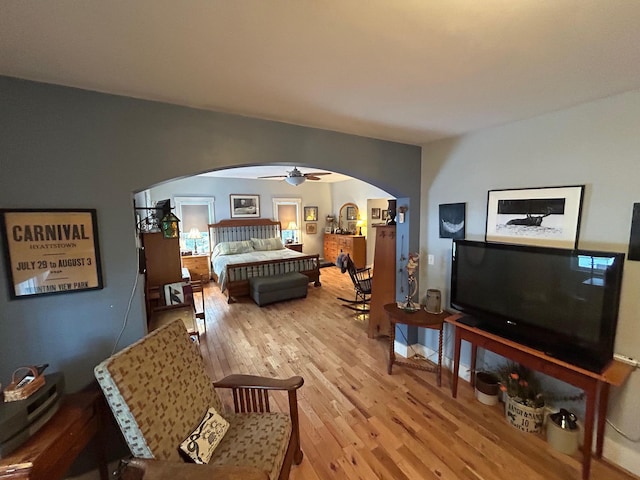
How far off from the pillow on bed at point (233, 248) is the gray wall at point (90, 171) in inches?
179

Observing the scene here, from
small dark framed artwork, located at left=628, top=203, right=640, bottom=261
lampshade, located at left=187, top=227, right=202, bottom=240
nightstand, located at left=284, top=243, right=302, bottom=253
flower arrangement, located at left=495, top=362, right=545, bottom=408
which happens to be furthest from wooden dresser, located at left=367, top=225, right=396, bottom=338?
lampshade, located at left=187, top=227, right=202, bottom=240

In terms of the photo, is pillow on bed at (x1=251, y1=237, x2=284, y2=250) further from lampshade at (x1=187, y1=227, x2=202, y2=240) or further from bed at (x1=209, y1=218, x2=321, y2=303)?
lampshade at (x1=187, y1=227, x2=202, y2=240)

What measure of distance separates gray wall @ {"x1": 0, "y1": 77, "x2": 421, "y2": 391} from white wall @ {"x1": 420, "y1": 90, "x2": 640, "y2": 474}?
2.17m

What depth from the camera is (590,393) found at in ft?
5.28

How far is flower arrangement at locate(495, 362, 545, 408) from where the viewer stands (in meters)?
2.06

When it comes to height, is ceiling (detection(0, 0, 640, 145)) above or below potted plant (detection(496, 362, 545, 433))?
above

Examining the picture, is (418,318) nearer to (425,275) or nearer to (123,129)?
(425,275)

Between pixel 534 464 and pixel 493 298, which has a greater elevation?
pixel 493 298

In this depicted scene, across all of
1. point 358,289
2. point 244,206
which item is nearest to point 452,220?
point 358,289

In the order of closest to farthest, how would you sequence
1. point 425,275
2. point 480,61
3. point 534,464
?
point 480,61, point 534,464, point 425,275

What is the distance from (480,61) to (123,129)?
1988 millimetres

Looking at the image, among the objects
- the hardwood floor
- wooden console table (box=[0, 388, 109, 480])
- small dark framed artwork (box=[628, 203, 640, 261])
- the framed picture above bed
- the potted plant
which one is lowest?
the hardwood floor

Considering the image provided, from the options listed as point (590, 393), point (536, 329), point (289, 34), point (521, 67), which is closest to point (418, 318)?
point (536, 329)

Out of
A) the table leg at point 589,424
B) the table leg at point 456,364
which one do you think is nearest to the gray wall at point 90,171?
the table leg at point 456,364
